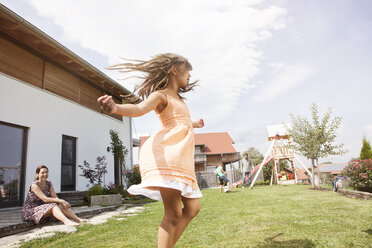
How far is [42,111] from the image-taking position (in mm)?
8414

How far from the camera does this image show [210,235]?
319 centimetres

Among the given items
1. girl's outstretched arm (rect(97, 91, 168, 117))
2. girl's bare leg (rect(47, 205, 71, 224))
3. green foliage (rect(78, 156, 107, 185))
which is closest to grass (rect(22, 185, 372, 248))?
girl's bare leg (rect(47, 205, 71, 224))

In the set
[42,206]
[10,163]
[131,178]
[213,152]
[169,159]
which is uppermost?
[213,152]

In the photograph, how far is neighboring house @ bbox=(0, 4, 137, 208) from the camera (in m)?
7.07

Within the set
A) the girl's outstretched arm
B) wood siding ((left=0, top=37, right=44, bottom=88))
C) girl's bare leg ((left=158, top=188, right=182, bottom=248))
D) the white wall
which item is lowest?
girl's bare leg ((left=158, top=188, right=182, bottom=248))

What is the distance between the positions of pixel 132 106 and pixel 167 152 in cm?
42

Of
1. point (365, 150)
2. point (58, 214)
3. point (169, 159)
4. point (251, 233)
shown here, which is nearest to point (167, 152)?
point (169, 159)

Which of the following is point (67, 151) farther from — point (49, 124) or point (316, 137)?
point (316, 137)

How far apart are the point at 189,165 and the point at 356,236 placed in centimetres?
223

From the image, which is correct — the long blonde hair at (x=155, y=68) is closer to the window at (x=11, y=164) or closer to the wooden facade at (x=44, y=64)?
the wooden facade at (x=44, y=64)

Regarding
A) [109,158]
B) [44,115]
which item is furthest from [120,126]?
[44,115]

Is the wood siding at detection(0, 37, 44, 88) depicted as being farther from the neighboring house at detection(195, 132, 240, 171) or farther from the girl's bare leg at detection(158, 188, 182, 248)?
the neighboring house at detection(195, 132, 240, 171)

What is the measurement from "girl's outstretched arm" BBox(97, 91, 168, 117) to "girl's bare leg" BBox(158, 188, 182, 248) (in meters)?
0.58

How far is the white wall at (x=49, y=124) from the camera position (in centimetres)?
729
